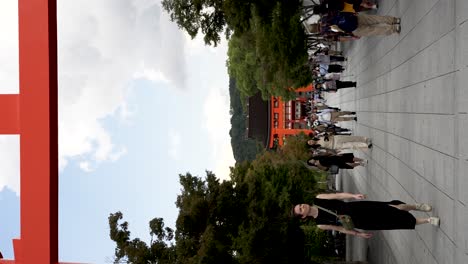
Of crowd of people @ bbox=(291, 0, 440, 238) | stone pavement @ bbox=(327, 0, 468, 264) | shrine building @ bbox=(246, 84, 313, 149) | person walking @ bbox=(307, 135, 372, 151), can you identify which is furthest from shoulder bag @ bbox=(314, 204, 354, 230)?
shrine building @ bbox=(246, 84, 313, 149)

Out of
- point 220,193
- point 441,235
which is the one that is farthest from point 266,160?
point 441,235

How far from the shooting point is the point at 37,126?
16.0 ft

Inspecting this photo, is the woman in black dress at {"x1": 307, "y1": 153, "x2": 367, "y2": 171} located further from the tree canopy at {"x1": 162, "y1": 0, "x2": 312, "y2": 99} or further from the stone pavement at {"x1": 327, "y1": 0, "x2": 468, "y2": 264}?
the tree canopy at {"x1": 162, "y1": 0, "x2": 312, "y2": 99}

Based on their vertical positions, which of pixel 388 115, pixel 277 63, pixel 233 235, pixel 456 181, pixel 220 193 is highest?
pixel 277 63

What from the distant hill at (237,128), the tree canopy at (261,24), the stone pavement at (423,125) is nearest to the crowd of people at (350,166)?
the stone pavement at (423,125)

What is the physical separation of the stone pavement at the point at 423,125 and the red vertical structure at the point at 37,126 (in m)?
5.28

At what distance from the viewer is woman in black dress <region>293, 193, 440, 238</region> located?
8.77 m

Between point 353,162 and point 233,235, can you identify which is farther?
point 353,162

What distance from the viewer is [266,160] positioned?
93.5ft

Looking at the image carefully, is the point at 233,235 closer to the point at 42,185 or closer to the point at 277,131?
the point at 42,185

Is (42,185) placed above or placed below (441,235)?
above

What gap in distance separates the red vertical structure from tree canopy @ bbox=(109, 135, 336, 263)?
7.01 m

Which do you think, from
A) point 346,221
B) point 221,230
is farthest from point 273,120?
point 346,221

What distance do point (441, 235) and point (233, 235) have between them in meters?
6.15
